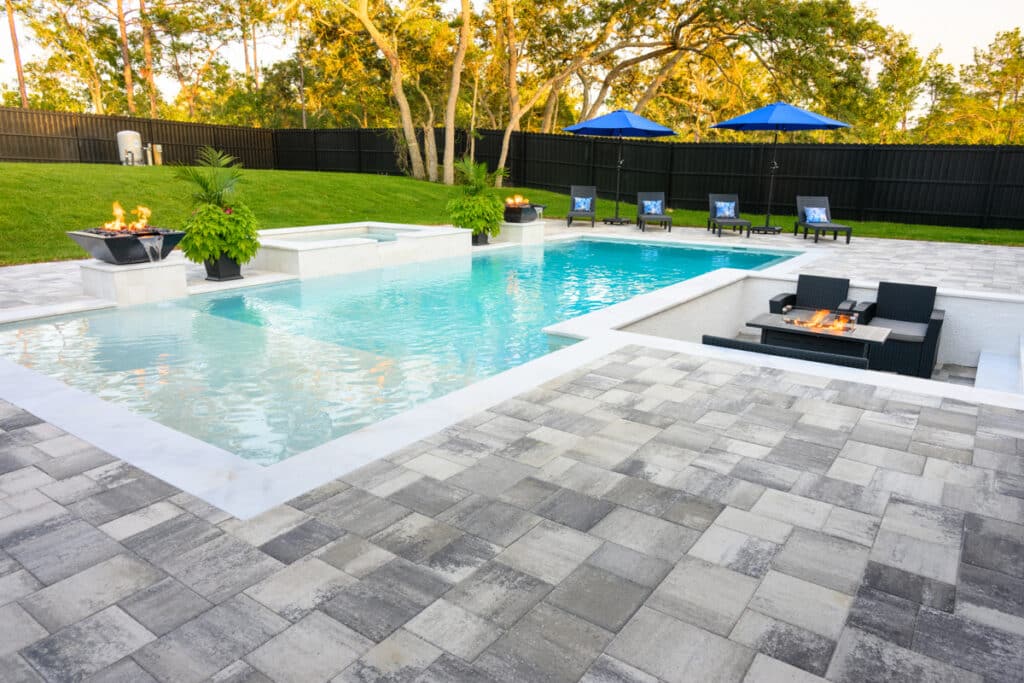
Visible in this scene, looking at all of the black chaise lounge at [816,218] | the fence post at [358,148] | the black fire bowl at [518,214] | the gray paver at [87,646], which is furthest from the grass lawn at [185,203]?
the gray paver at [87,646]

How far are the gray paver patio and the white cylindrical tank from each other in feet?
63.3

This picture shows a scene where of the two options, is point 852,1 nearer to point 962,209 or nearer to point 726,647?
point 962,209

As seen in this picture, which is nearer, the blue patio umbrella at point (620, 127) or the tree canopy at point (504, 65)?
the blue patio umbrella at point (620, 127)

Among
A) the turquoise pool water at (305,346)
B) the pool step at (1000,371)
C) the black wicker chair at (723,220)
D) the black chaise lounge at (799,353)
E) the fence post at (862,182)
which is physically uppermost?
the fence post at (862,182)

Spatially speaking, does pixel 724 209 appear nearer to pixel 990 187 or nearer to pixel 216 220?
pixel 990 187

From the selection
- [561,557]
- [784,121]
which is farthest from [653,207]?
[561,557]

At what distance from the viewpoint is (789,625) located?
87.7 inches

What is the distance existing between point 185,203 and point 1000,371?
1236cm

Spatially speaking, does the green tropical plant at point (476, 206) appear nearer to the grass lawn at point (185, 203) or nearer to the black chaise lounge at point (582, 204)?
the grass lawn at point (185, 203)

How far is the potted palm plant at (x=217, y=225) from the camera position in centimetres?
843

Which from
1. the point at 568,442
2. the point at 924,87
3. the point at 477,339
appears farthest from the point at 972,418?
the point at 924,87

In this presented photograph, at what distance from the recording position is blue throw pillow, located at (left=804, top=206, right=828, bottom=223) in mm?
14086

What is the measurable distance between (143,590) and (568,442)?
204cm

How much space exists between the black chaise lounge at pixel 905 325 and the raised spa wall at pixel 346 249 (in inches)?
264
